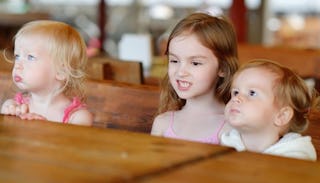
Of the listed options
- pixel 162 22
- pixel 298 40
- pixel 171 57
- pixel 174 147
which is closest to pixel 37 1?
pixel 162 22

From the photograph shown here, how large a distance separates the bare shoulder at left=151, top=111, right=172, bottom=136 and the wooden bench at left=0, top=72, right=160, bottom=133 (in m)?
0.08

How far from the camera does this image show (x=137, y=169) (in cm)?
125

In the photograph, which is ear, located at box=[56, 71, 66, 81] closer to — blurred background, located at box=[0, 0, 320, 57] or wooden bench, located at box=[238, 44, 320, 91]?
wooden bench, located at box=[238, 44, 320, 91]

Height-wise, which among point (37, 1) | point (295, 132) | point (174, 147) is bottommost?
point (37, 1)

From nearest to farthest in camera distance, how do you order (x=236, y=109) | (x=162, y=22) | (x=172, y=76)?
(x=236, y=109) < (x=172, y=76) < (x=162, y=22)

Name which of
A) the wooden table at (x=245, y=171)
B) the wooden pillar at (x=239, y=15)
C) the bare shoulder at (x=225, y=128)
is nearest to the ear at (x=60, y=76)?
the bare shoulder at (x=225, y=128)

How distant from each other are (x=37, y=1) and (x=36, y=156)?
11.4m

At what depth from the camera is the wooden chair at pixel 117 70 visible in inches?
113

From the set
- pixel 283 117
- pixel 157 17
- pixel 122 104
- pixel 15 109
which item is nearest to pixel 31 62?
pixel 15 109

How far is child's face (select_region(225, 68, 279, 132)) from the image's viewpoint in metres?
1.92

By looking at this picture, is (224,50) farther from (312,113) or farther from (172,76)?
(312,113)

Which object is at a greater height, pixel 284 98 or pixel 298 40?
pixel 284 98

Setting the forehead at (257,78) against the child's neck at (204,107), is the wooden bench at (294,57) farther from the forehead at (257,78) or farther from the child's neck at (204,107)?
the forehead at (257,78)

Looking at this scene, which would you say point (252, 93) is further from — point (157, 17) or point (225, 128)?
point (157, 17)
